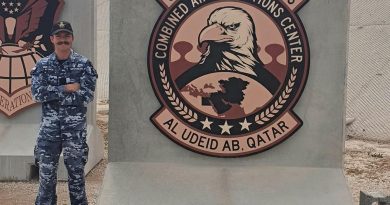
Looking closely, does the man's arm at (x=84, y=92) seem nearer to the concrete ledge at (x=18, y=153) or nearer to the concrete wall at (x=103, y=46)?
the concrete ledge at (x=18, y=153)

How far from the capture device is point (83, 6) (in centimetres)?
684

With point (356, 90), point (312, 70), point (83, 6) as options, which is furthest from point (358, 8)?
point (312, 70)

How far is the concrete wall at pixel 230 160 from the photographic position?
4.05m

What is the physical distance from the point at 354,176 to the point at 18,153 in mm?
4483

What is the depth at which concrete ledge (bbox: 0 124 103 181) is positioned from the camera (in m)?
6.49

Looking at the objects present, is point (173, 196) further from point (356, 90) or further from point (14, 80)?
point (356, 90)

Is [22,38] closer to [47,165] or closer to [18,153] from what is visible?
[18,153]

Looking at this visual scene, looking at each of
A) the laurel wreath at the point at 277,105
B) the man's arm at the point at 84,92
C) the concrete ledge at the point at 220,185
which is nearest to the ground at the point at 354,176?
the concrete ledge at the point at 220,185

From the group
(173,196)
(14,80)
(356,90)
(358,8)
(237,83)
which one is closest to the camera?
(173,196)

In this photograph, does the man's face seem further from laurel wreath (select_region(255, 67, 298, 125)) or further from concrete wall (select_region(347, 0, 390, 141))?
concrete wall (select_region(347, 0, 390, 141))

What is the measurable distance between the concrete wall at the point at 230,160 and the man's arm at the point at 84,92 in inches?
7.0

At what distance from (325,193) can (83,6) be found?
13.5ft

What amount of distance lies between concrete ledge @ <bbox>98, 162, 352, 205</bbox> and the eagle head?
30.1 inches

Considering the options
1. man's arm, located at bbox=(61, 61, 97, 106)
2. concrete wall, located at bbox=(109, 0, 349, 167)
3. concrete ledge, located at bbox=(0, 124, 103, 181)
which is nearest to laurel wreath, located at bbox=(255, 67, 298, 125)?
concrete wall, located at bbox=(109, 0, 349, 167)
